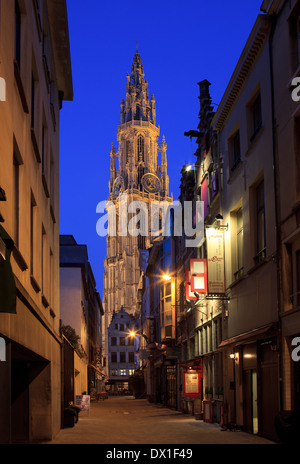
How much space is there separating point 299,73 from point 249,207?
614 cm

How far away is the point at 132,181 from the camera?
17862 centimetres

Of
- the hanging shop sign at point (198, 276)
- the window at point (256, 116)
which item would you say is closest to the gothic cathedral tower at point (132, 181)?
the hanging shop sign at point (198, 276)

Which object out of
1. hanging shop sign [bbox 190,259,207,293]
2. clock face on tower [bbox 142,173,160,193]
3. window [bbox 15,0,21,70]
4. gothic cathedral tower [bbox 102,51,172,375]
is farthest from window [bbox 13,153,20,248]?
clock face on tower [bbox 142,173,160,193]

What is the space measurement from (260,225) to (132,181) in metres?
159

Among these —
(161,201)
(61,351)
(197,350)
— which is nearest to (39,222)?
(61,351)

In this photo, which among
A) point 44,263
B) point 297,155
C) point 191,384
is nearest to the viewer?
point 297,155

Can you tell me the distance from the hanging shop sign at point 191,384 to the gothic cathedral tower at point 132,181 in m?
136

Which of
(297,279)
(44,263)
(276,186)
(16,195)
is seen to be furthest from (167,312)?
(16,195)

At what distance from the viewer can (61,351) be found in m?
24.2

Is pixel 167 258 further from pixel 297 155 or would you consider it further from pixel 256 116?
pixel 297 155

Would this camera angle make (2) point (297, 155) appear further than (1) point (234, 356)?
No

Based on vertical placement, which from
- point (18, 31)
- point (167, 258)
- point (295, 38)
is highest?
point (295, 38)

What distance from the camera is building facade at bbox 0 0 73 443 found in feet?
30.6

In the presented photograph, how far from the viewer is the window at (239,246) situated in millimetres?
22953
